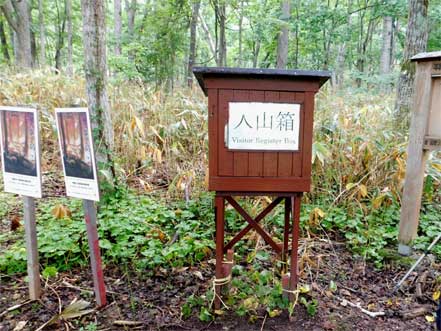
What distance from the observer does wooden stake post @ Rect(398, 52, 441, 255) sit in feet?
7.89

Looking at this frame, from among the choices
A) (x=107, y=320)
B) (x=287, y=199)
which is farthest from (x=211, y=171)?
(x=107, y=320)

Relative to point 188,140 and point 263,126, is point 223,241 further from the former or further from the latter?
point 188,140

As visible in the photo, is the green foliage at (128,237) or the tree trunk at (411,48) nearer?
the green foliage at (128,237)

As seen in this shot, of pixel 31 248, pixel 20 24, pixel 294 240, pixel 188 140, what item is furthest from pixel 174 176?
pixel 20 24

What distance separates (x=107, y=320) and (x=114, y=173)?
64.1 inches

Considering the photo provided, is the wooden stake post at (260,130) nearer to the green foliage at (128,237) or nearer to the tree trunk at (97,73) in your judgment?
the green foliage at (128,237)

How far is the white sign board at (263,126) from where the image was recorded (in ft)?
6.00

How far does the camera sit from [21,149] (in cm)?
200

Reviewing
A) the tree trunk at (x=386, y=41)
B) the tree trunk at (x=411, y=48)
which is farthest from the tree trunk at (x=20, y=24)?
the tree trunk at (x=386, y=41)

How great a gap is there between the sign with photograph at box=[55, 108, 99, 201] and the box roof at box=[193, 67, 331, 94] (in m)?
0.70

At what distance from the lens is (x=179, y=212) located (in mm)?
3131

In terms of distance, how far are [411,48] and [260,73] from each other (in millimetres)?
3346

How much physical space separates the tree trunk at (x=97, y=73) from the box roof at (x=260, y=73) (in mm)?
1563

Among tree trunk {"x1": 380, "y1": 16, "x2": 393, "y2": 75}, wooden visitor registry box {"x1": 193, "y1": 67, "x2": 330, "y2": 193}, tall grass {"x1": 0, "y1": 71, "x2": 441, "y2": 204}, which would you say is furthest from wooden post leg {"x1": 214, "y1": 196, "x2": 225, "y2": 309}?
tree trunk {"x1": 380, "y1": 16, "x2": 393, "y2": 75}
